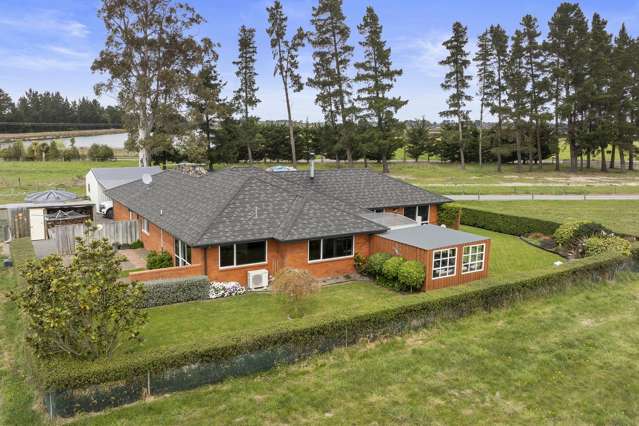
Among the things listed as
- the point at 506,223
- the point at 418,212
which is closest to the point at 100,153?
the point at 418,212

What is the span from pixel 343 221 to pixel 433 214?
1048 centimetres

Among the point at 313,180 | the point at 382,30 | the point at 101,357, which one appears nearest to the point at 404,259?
the point at 313,180

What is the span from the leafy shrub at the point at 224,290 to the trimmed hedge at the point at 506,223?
787 inches

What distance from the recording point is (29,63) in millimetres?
50312

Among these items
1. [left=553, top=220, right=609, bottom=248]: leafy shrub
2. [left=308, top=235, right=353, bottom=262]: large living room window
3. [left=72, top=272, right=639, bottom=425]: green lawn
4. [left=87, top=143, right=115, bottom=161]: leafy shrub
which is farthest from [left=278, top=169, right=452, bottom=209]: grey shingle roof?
[left=87, top=143, right=115, bottom=161]: leafy shrub

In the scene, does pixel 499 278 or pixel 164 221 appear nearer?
pixel 499 278

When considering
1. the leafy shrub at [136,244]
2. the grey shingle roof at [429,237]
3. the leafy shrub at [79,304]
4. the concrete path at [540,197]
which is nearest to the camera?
the leafy shrub at [79,304]

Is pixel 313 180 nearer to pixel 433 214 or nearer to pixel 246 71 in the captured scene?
pixel 433 214

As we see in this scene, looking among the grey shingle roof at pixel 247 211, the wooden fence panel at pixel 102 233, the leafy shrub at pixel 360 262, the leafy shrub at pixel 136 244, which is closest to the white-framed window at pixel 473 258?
the grey shingle roof at pixel 247 211

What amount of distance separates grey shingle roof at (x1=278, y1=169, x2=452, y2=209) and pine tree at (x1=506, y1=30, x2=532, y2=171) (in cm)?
4364

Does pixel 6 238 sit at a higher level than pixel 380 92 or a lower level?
lower

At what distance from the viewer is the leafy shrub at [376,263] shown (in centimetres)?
2023

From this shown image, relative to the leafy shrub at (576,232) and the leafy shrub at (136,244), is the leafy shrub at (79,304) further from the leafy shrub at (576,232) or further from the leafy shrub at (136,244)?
the leafy shrub at (576,232)

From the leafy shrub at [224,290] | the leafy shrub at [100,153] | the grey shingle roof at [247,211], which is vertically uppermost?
the leafy shrub at [100,153]
